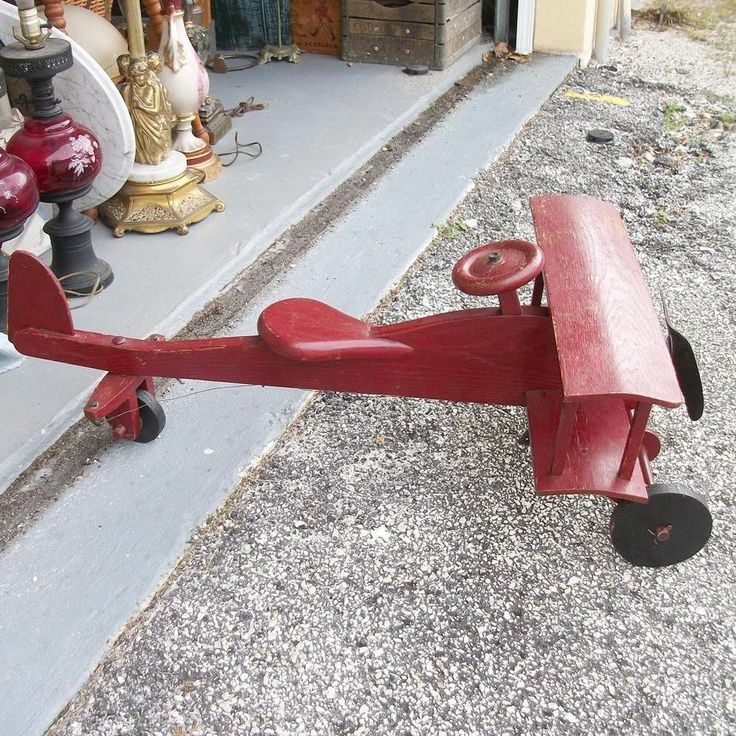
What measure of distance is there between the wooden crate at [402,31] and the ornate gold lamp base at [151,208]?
2.20 metres

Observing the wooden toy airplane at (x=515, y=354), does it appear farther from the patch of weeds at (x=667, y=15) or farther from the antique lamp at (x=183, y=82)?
the patch of weeds at (x=667, y=15)

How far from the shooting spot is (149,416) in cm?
227

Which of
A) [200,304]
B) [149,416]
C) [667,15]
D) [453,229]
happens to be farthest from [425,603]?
[667,15]

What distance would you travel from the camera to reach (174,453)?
2.31 meters

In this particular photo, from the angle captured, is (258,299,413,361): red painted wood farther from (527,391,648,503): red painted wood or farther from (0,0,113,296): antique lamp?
(0,0,113,296): antique lamp

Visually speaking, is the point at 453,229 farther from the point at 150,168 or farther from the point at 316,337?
the point at 316,337

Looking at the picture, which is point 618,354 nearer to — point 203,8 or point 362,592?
point 362,592

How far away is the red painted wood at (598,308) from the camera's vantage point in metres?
1.66

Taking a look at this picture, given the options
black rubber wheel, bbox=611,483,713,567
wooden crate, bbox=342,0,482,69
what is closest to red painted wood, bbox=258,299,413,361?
black rubber wheel, bbox=611,483,713,567

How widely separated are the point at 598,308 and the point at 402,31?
3586 mm

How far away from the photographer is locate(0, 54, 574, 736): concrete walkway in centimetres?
187

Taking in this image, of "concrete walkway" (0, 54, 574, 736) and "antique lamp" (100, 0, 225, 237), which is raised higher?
"antique lamp" (100, 0, 225, 237)

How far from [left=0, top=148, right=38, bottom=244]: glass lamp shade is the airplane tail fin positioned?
0.38 meters

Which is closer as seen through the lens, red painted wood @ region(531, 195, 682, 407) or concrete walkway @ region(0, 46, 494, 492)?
red painted wood @ region(531, 195, 682, 407)
